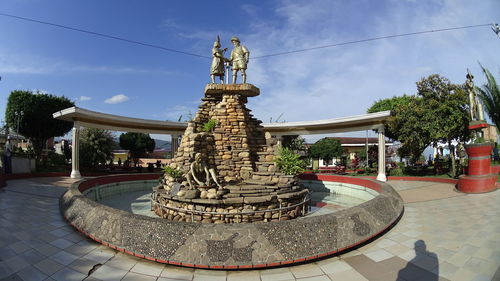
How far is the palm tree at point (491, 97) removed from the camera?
548 inches

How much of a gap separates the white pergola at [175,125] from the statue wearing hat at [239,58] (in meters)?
7.89

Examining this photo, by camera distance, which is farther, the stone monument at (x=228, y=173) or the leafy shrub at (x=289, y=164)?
the leafy shrub at (x=289, y=164)

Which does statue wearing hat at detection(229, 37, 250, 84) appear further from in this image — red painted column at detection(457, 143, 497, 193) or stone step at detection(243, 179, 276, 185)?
red painted column at detection(457, 143, 497, 193)

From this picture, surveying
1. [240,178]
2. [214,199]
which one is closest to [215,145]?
[240,178]

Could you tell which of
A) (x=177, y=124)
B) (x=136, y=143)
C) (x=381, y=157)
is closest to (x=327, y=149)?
(x=381, y=157)

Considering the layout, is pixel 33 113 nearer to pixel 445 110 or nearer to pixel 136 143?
pixel 136 143

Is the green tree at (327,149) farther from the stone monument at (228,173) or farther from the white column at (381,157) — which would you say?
the stone monument at (228,173)

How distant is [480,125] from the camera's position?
9539mm

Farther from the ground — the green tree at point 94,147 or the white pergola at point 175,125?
the white pergola at point 175,125

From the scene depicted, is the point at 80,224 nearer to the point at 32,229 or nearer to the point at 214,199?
the point at 32,229

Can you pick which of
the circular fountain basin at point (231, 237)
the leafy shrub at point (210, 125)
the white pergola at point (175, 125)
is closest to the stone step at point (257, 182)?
the leafy shrub at point (210, 125)

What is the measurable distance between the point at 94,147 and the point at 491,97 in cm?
2801

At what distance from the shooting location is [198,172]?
8.08m

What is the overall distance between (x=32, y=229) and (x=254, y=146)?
7.04m
